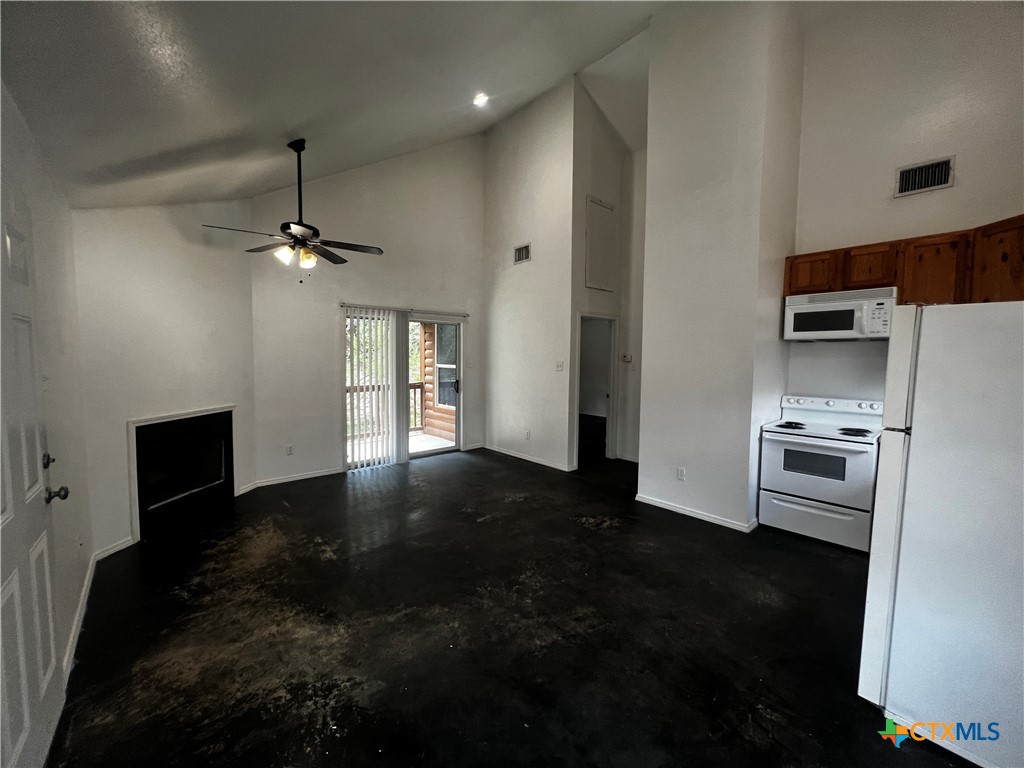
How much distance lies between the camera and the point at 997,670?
4.92 ft

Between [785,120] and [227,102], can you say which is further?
[785,120]

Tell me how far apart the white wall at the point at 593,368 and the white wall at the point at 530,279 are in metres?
1.72

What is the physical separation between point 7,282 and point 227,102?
1218 millimetres

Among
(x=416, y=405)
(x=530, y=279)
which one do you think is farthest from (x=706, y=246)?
(x=416, y=405)

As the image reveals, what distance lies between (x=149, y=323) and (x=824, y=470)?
5661 mm

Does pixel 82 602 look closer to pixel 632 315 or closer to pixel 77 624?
pixel 77 624

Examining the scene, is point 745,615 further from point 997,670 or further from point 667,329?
point 667,329

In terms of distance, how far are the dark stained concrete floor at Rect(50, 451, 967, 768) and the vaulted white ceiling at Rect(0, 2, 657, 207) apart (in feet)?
7.99

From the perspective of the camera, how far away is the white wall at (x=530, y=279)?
17.1ft

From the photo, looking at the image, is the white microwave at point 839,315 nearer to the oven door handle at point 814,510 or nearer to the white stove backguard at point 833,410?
the white stove backguard at point 833,410

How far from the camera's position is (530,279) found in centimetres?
567

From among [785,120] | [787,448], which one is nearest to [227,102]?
[785,120]

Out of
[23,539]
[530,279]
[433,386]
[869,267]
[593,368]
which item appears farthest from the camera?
[593,368]

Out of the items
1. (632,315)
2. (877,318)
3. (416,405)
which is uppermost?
(632,315)
